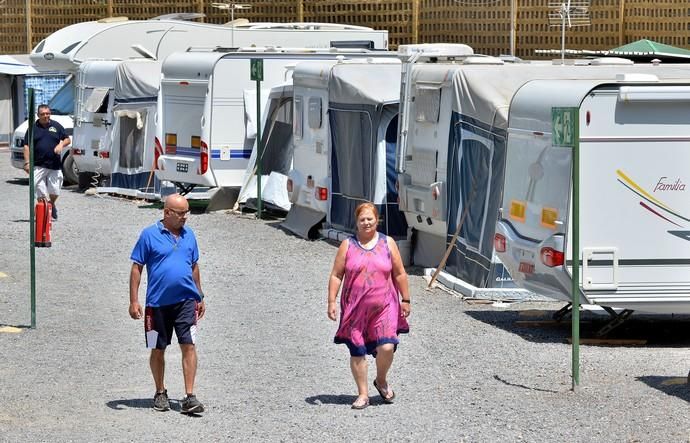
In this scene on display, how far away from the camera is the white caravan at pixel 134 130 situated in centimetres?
2342

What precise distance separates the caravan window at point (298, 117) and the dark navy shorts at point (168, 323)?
415 inches

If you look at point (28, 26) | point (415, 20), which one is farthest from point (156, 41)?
point (28, 26)

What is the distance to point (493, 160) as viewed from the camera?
13992mm

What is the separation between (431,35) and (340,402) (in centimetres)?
2075

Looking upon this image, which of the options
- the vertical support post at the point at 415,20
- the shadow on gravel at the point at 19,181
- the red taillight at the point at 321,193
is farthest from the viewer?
the vertical support post at the point at 415,20

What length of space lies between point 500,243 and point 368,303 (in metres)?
3.51

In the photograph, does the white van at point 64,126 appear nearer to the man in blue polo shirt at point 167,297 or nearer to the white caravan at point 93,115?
the white caravan at point 93,115

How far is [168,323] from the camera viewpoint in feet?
30.2

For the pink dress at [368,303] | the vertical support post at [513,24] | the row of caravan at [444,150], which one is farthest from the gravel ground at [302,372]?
the vertical support post at [513,24]

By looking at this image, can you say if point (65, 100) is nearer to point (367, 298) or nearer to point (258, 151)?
point (258, 151)

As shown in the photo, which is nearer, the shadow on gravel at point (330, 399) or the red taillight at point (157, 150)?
the shadow on gravel at point (330, 399)

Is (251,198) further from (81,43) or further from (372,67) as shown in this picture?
(81,43)

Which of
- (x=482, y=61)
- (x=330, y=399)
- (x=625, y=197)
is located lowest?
(x=330, y=399)

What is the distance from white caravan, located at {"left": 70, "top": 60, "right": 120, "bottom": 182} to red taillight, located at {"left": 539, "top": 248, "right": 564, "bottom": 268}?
13.9m
